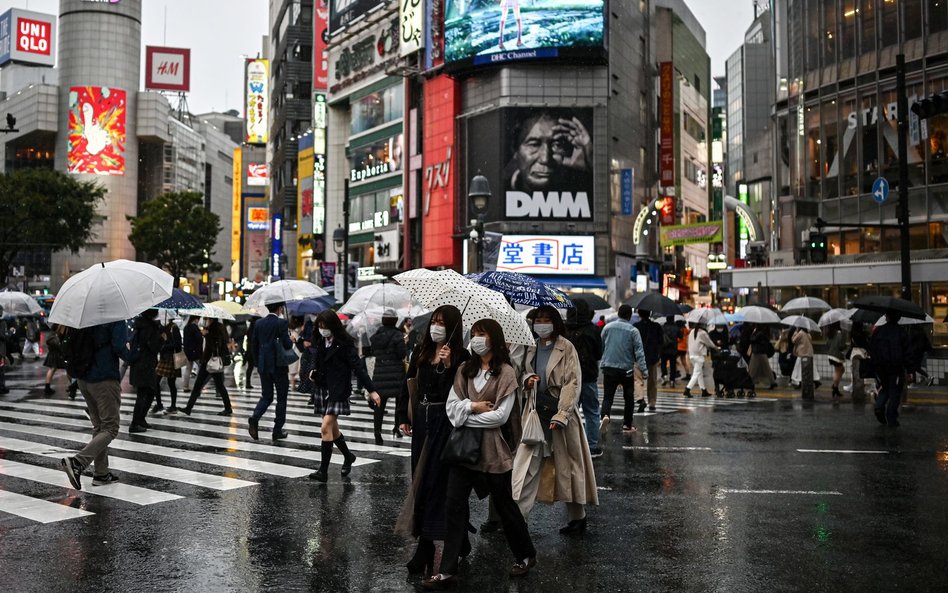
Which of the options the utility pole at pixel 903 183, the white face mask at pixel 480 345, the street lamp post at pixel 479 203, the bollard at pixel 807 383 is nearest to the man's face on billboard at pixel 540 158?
the street lamp post at pixel 479 203

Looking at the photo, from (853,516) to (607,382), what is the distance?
5758 mm

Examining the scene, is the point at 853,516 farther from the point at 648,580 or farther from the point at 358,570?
the point at 358,570

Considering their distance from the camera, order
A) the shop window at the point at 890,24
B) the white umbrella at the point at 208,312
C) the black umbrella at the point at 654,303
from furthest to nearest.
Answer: the shop window at the point at 890,24, the black umbrella at the point at 654,303, the white umbrella at the point at 208,312

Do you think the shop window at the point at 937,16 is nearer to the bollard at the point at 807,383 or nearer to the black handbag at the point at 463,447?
the bollard at the point at 807,383

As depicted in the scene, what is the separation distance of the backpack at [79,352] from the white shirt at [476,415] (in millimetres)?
4885

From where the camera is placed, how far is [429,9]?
47031mm

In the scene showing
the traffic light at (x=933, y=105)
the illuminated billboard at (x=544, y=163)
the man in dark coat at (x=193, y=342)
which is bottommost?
the man in dark coat at (x=193, y=342)

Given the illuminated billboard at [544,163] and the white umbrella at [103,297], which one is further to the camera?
the illuminated billboard at [544,163]

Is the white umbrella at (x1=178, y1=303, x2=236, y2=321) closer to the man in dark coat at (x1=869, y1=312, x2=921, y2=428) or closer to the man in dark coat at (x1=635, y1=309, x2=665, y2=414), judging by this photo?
the man in dark coat at (x1=635, y1=309, x2=665, y2=414)

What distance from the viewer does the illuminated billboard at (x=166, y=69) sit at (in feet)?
428

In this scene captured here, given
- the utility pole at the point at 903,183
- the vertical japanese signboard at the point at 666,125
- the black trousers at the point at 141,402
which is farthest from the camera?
the vertical japanese signboard at the point at 666,125

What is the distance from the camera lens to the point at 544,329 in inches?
305

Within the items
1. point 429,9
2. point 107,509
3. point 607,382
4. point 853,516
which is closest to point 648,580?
point 853,516

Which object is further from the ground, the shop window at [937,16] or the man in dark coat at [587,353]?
the shop window at [937,16]
